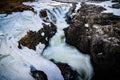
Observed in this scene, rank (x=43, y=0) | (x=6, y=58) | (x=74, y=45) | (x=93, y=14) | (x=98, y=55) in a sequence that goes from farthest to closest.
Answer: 1. (x=43, y=0)
2. (x=93, y=14)
3. (x=74, y=45)
4. (x=98, y=55)
5. (x=6, y=58)

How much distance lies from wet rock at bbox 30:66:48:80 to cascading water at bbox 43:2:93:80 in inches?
72.5

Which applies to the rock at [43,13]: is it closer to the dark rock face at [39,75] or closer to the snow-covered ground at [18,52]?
the snow-covered ground at [18,52]

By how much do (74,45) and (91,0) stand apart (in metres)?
6.35

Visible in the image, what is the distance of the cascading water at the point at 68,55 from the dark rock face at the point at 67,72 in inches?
10.4

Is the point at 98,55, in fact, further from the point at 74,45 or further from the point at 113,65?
the point at 74,45

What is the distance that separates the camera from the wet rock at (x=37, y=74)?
6784mm

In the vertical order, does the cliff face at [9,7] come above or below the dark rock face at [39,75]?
above

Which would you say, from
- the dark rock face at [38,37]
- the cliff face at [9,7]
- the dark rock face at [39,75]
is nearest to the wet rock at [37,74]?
the dark rock face at [39,75]

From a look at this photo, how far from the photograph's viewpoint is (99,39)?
820cm

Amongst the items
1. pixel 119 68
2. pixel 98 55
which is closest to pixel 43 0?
pixel 98 55

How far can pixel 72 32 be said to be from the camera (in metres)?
10.1

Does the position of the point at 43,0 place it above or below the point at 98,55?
above

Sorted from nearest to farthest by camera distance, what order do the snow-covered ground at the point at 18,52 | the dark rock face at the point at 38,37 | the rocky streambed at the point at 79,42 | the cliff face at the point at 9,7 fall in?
the snow-covered ground at the point at 18,52, the rocky streambed at the point at 79,42, the dark rock face at the point at 38,37, the cliff face at the point at 9,7

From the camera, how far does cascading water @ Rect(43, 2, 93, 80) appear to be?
8.42 meters
